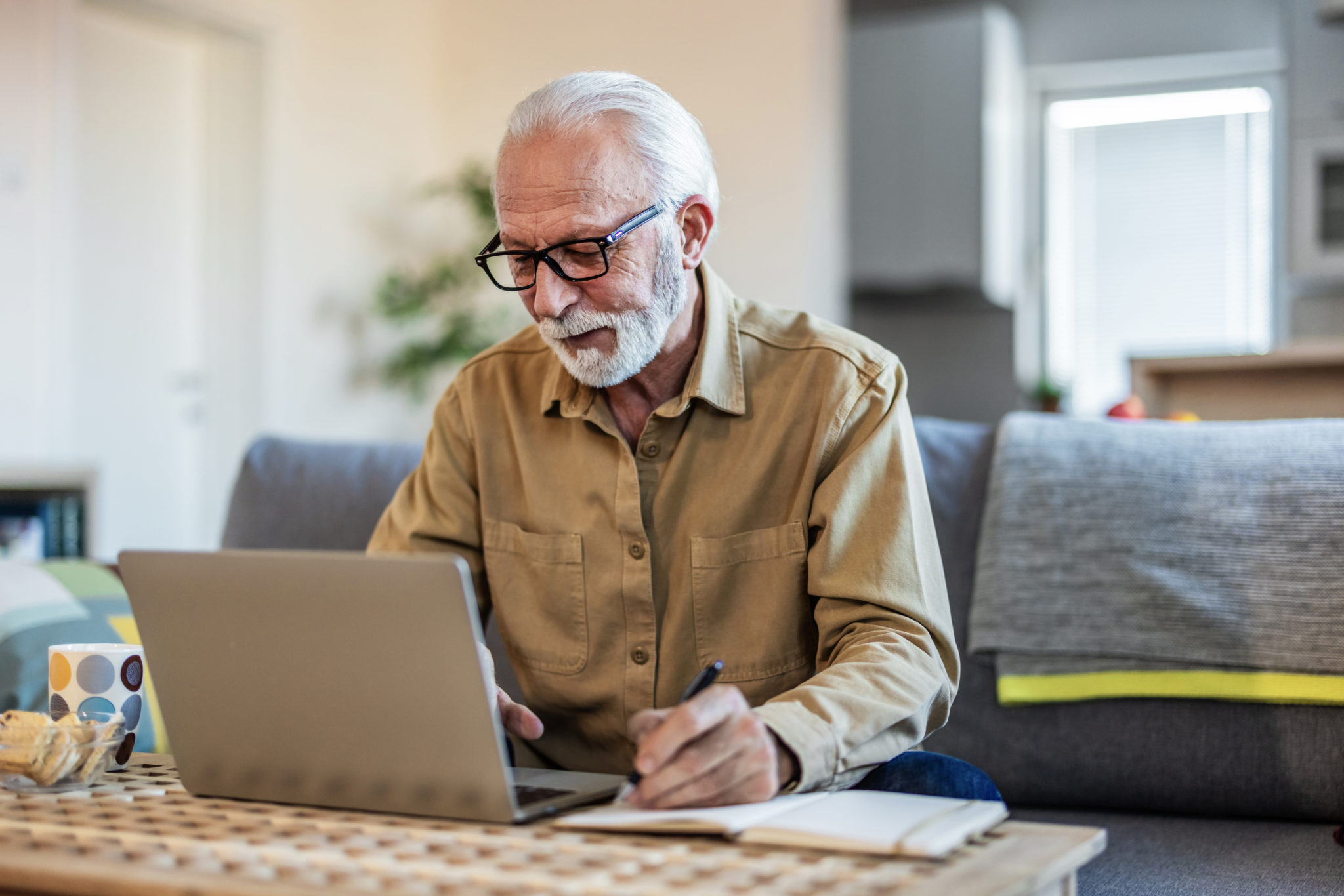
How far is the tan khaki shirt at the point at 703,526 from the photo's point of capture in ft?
4.06

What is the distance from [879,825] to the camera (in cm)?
83

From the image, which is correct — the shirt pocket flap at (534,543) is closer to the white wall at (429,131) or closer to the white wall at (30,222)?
the white wall at (30,222)

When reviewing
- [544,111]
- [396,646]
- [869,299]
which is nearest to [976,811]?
[396,646]

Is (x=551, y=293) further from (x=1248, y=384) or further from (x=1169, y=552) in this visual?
(x=1248, y=384)

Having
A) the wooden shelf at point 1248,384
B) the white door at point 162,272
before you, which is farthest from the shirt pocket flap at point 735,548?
the white door at point 162,272

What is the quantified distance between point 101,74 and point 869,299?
2.90 m

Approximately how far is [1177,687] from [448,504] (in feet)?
2.82

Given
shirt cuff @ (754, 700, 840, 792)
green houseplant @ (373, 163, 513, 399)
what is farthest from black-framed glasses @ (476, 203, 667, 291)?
green houseplant @ (373, 163, 513, 399)

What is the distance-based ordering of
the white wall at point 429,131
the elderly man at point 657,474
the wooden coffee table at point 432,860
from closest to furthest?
the wooden coffee table at point 432,860 < the elderly man at point 657,474 < the white wall at point 429,131

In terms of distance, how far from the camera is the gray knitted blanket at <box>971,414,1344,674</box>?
1522 mm

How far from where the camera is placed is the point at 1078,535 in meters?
1.62

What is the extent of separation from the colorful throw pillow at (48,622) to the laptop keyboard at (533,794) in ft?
2.45

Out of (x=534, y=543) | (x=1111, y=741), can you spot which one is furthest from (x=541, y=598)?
(x=1111, y=741)

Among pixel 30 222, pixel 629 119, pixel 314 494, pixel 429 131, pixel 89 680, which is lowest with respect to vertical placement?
pixel 89 680
